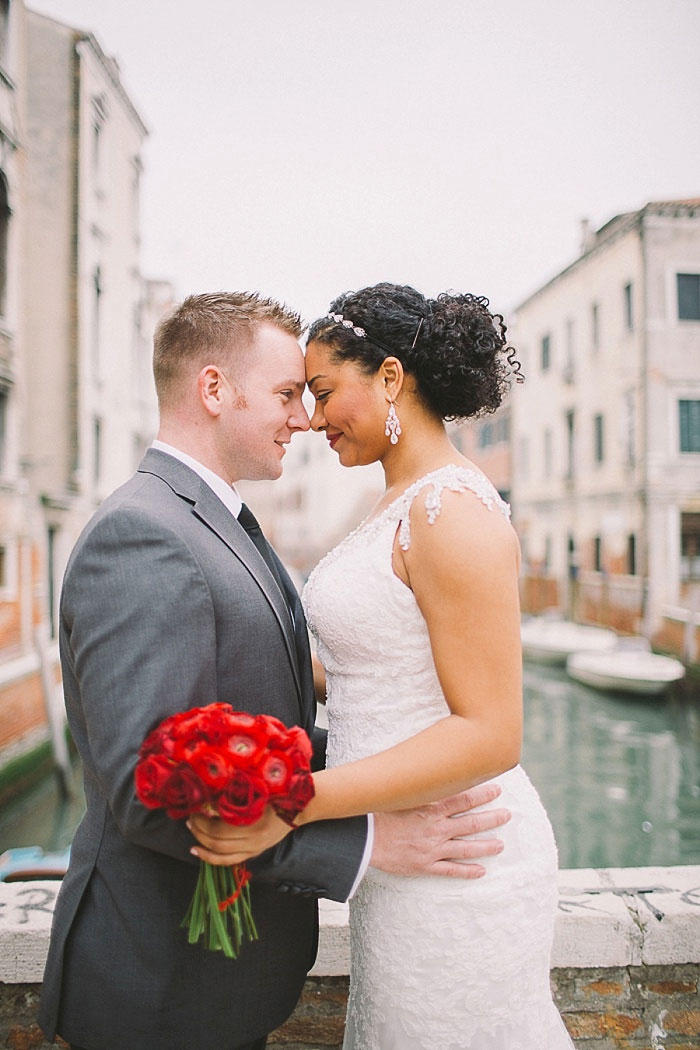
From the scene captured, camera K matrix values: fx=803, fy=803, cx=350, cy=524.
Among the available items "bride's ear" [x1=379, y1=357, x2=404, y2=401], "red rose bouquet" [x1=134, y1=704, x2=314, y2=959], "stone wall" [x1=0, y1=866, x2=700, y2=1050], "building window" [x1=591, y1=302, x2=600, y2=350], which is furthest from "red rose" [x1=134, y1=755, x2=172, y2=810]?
"building window" [x1=591, y1=302, x2=600, y2=350]

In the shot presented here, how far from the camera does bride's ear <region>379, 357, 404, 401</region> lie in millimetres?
1234

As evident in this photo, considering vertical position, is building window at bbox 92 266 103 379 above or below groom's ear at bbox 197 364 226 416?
above

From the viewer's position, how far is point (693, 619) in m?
14.2

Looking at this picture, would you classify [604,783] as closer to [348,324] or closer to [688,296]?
[688,296]

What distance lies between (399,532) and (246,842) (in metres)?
0.46

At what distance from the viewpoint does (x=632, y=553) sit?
52.8 feet

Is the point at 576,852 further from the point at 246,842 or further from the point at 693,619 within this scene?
the point at 246,842

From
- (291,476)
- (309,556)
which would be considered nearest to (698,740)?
(309,556)

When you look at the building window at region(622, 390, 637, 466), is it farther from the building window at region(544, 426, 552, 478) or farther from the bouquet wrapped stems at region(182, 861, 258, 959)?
the bouquet wrapped stems at region(182, 861, 258, 959)

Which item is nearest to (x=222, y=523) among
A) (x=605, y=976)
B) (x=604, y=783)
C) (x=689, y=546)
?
(x=605, y=976)

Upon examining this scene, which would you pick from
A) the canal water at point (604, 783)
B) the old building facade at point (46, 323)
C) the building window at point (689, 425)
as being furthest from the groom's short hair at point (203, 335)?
the building window at point (689, 425)

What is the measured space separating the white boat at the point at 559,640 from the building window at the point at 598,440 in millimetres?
3851

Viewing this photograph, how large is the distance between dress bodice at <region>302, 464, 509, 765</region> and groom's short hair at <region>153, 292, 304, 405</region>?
339mm

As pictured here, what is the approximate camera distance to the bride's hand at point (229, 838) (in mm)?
854
